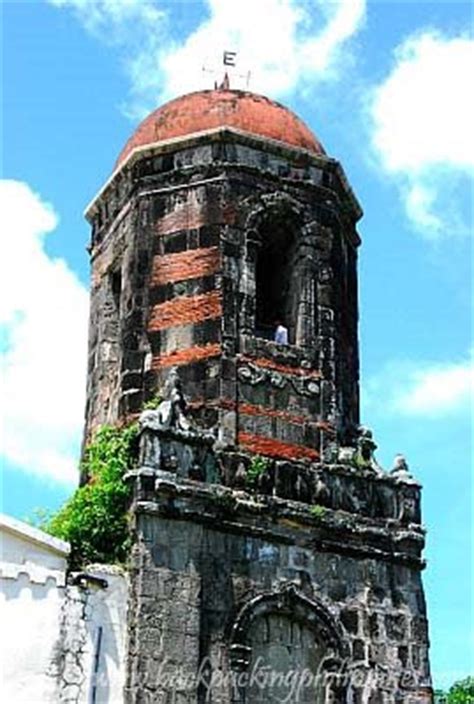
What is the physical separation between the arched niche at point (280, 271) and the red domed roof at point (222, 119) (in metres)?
1.00

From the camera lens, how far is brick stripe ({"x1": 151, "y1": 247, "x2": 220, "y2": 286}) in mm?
15711

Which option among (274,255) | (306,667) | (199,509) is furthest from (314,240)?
(306,667)

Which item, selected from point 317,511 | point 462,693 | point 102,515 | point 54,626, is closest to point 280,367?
point 317,511

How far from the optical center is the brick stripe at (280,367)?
15375 millimetres

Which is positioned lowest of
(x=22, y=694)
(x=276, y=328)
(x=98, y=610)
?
(x=22, y=694)

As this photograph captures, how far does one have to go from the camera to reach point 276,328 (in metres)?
16.3

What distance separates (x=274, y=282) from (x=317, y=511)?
347cm

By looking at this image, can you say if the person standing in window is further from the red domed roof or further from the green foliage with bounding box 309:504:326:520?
the red domed roof

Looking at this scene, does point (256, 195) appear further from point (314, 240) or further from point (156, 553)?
point (156, 553)

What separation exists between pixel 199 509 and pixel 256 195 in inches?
171

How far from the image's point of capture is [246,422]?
49.4 feet

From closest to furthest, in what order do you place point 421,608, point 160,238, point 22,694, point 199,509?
point 22,694 < point 199,509 < point 421,608 < point 160,238

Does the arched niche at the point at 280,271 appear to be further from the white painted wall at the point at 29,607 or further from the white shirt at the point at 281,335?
the white painted wall at the point at 29,607

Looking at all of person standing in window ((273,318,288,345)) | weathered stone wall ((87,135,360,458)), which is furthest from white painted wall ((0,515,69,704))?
person standing in window ((273,318,288,345))
